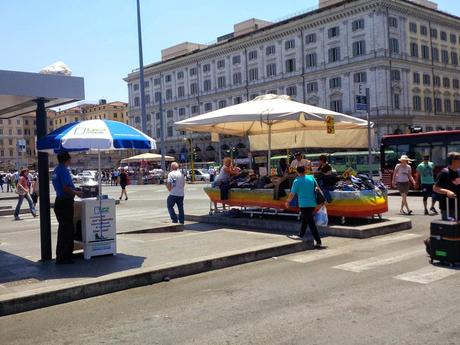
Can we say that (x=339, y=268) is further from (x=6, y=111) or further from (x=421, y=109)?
(x=421, y=109)

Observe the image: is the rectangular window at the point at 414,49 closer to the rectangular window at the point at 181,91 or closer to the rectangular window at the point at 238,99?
the rectangular window at the point at 238,99

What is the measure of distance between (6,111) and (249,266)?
5.77 metres

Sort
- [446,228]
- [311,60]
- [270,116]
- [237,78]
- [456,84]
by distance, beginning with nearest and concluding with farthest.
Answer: [446,228]
[270,116]
[311,60]
[456,84]
[237,78]

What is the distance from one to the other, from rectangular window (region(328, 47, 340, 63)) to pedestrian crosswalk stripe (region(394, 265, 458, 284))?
69693 millimetres

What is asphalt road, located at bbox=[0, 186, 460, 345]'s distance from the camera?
17.0ft

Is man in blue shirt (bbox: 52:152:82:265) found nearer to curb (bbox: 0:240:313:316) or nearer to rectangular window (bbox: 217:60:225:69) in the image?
curb (bbox: 0:240:313:316)

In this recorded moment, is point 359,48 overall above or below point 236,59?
below

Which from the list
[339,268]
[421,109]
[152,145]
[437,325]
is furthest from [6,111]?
[421,109]

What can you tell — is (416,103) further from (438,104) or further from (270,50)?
(270,50)

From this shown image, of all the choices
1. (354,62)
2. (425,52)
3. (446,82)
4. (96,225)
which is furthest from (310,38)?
(96,225)

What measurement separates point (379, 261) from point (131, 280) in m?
4.13

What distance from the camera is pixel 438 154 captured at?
24.4m

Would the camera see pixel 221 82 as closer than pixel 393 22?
No

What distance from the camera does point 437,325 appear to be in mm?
5312
